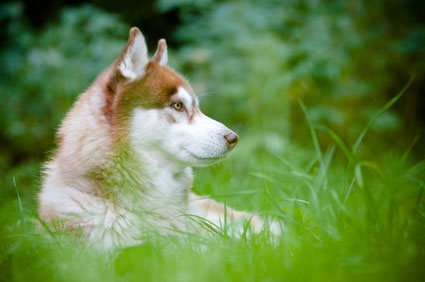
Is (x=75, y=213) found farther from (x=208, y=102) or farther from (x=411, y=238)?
(x=208, y=102)

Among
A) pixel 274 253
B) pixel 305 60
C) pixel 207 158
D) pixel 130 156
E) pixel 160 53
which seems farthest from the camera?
pixel 305 60

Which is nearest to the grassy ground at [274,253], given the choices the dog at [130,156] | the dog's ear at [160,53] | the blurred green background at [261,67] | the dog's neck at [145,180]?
the dog at [130,156]

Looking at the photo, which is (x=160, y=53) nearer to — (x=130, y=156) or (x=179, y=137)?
(x=179, y=137)

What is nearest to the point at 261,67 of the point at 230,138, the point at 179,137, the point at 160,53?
the point at 160,53

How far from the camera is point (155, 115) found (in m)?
2.11

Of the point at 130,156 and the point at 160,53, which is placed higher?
the point at 160,53

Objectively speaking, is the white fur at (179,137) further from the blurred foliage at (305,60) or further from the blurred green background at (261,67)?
the blurred foliage at (305,60)

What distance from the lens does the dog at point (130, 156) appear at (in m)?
1.88

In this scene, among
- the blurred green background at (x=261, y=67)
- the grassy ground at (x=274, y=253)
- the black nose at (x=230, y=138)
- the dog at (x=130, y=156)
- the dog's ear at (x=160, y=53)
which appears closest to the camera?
the grassy ground at (x=274, y=253)

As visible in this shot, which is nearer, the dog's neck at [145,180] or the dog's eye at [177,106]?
the dog's neck at [145,180]

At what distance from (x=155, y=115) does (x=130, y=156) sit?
0.88 ft

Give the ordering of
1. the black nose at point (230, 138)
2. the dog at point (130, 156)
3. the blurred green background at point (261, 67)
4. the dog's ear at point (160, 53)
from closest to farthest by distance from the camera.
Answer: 1. the dog at point (130, 156)
2. the black nose at point (230, 138)
3. the dog's ear at point (160, 53)
4. the blurred green background at point (261, 67)

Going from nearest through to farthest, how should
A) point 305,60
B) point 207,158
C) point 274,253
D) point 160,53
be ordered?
point 274,253, point 207,158, point 160,53, point 305,60

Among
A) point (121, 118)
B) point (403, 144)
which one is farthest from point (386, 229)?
point (403, 144)
